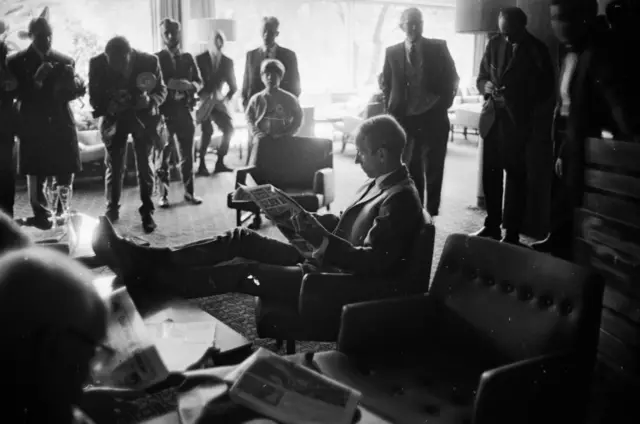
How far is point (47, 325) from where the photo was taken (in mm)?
882

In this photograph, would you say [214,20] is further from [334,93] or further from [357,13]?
[357,13]

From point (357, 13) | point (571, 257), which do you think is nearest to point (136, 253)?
point (571, 257)

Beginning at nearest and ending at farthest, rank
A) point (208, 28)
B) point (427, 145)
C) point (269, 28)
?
point (427, 145) < point (269, 28) < point (208, 28)

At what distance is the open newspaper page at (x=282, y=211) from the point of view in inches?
90.2

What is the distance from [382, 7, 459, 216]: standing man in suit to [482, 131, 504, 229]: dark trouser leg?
1.94 ft

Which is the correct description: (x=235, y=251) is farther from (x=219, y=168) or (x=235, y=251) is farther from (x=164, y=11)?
(x=164, y=11)

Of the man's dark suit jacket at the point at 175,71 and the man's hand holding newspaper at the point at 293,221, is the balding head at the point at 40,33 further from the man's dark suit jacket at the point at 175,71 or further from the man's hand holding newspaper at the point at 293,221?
the man's hand holding newspaper at the point at 293,221

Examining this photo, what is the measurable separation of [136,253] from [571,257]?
6.99 feet

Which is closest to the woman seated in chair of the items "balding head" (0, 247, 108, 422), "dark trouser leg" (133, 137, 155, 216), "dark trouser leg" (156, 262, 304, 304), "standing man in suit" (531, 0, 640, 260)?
"dark trouser leg" (133, 137, 155, 216)

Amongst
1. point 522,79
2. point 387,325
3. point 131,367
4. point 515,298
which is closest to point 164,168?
point 522,79

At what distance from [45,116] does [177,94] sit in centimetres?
145

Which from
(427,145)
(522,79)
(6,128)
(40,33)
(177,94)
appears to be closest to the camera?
(522,79)

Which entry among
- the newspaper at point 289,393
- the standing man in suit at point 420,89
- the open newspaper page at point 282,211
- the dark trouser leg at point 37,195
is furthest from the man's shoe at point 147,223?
the newspaper at point 289,393

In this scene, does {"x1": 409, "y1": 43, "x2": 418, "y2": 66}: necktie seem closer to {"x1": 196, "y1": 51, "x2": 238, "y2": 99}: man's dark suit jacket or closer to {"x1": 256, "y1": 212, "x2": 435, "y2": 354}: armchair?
{"x1": 196, "y1": 51, "x2": 238, "y2": 99}: man's dark suit jacket
